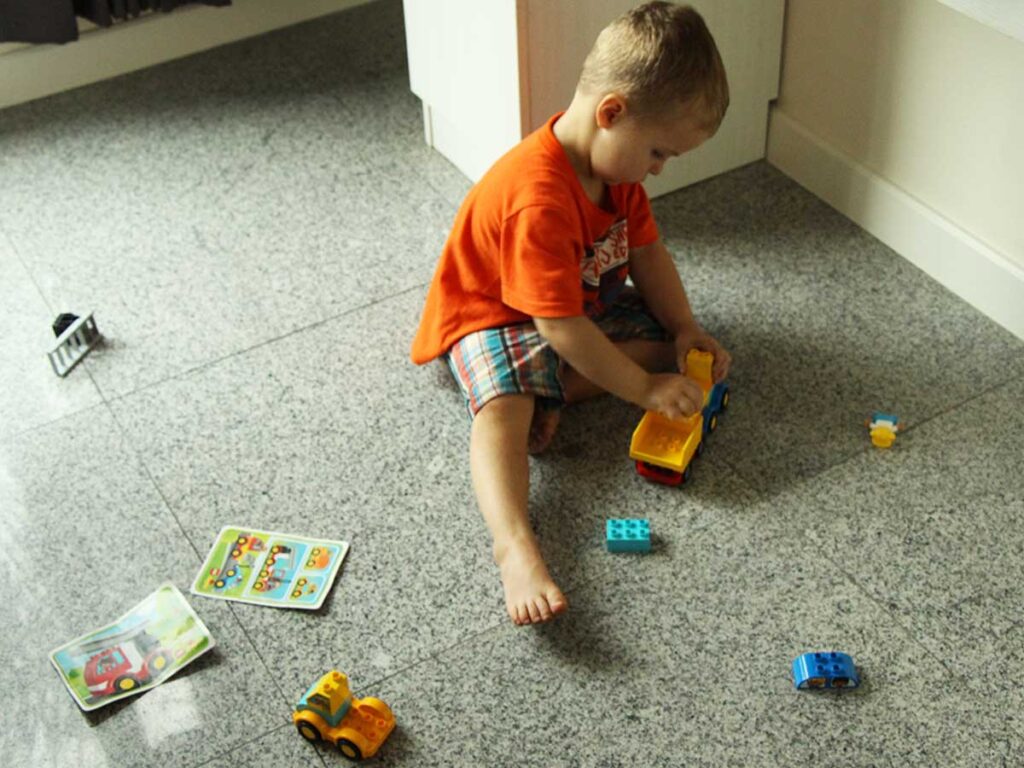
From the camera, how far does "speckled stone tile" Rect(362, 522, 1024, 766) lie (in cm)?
124

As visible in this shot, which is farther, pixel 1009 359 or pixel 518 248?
pixel 1009 359

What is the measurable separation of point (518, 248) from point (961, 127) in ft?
2.27

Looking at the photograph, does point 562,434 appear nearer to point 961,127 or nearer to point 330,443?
point 330,443

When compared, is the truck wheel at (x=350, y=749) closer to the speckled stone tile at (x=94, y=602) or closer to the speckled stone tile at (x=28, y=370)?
the speckled stone tile at (x=94, y=602)

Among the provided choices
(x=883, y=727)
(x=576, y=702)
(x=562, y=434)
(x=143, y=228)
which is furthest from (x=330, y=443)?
(x=883, y=727)

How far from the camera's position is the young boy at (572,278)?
4.42 ft

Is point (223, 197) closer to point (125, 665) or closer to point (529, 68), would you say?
point (529, 68)

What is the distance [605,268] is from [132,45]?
126 cm

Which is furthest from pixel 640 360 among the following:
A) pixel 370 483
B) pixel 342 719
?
pixel 342 719

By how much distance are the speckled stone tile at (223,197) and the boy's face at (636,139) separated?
1.76 ft

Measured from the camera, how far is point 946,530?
1449mm

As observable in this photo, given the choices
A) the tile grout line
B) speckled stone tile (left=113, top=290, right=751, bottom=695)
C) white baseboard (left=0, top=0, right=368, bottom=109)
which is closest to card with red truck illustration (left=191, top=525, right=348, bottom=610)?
speckled stone tile (left=113, top=290, right=751, bottom=695)

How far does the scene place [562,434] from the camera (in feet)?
5.27

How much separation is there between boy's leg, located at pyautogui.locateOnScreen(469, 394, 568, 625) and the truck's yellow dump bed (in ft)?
0.46
